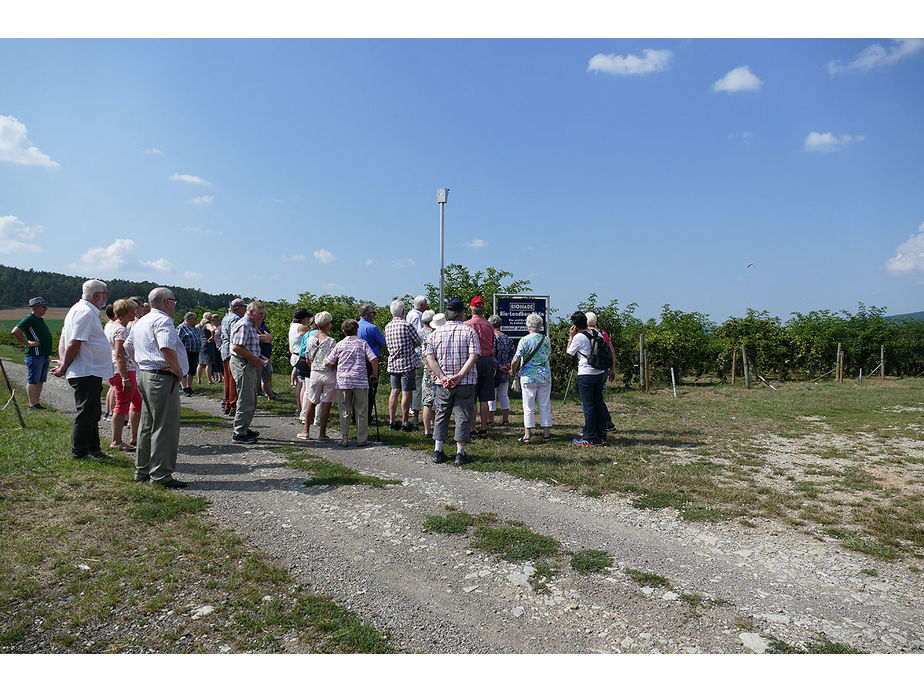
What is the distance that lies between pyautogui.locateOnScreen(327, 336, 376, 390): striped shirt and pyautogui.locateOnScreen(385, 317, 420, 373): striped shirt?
3.24 ft

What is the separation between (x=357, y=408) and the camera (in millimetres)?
7328

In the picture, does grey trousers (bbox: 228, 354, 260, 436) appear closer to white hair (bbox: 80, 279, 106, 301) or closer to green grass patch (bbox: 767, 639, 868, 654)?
white hair (bbox: 80, 279, 106, 301)

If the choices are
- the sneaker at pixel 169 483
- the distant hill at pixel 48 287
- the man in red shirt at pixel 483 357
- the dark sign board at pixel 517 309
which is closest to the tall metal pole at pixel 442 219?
the dark sign board at pixel 517 309

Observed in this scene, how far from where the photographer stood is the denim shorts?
29.8 ft

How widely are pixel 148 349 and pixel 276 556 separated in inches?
103

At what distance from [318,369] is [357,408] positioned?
30.2 inches

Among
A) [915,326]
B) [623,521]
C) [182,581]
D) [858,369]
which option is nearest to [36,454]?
[182,581]

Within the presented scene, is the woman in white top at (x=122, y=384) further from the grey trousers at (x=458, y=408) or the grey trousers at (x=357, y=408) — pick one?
the grey trousers at (x=458, y=408)

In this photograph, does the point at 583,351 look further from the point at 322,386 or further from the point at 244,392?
the point at 244,392

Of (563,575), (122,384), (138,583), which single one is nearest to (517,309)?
(122,384)

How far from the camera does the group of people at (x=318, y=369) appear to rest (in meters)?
5.31

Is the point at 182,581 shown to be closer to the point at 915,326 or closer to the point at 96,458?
the point at 96,458

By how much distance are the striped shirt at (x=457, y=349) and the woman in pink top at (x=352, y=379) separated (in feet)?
3.82

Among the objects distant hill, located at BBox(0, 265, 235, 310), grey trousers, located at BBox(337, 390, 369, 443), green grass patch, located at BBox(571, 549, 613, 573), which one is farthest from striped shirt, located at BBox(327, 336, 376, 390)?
distant hill, located at BBox(0, 265, 235, 310)
